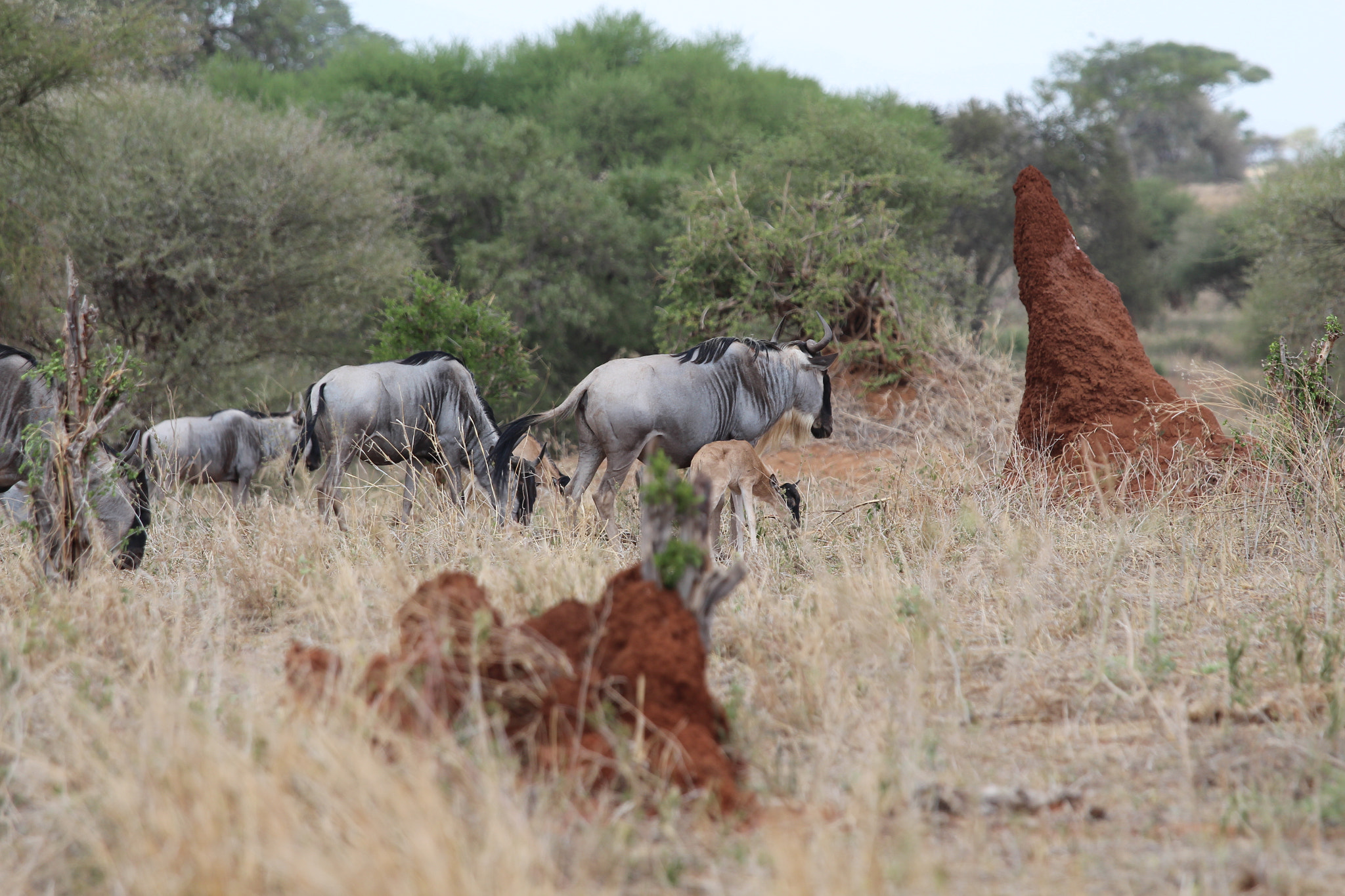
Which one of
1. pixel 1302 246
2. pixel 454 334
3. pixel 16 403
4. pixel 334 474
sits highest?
pixel 1302 246

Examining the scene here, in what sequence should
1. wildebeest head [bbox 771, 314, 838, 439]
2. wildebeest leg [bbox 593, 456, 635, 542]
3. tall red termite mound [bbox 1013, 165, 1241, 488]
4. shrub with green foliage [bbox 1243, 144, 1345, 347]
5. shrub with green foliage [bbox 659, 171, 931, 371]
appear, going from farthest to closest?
shrub with green foliage [bbox 1243, 144, 1345, 347], shrub with green foliage [bbox 659, 171, 931, 371], wildebeest head [bbox 771, 314, 838, 439], tall red termite mound [bbox 1013, 165, 1241, 488], wildebeest leg [bbox 593, 456, 635, 542]

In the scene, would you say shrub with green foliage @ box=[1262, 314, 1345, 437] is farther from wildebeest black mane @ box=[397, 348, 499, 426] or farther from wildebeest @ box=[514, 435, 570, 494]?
wildebeest black mane @ box=[397, 348, 499, 426]

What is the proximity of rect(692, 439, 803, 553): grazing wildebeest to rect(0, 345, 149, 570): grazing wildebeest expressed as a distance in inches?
126

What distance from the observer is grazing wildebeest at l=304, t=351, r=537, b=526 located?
7984 mm

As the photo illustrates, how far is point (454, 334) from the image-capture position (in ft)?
40.4

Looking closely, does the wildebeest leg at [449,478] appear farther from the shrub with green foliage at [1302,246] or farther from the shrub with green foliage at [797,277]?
the shrub with green foliage at [1302,246]

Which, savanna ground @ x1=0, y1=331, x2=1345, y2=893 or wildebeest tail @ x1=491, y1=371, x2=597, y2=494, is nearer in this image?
savanna ground @ x1=0, y1=331, x2=1345, y2=893

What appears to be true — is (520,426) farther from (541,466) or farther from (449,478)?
(541,466)

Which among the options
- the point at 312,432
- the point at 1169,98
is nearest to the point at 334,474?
the point at 312,432

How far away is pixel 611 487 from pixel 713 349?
1214 millimetres

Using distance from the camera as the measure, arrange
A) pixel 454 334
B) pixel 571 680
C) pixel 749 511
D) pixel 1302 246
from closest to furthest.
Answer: pixel 571 680
pixel 749 511
pixel 454 334
pixel 1302 246

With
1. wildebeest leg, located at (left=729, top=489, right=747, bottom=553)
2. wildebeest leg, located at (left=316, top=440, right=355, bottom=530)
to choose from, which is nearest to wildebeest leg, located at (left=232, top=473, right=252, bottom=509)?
wildebeest leg, located at (left=316, top=440, right=355, bottom=530)

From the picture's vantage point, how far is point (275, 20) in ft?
97.5

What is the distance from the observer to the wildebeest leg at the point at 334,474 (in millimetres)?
7805
